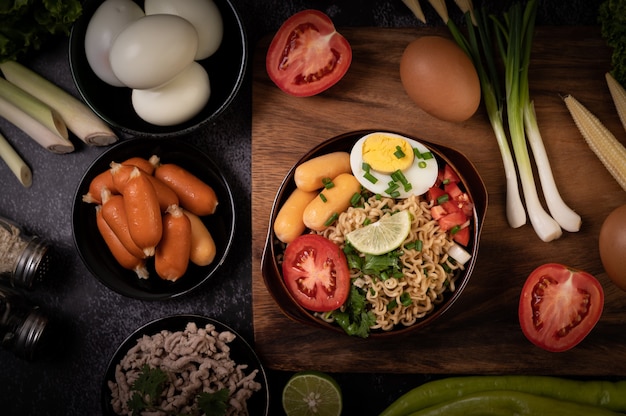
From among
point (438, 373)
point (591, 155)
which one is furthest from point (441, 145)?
point (438, 373)

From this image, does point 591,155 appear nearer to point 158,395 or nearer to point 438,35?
point 438,35

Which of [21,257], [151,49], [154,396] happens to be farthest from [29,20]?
[154,396]

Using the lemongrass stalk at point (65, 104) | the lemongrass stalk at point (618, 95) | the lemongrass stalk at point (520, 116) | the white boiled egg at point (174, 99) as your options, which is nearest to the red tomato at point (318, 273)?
the white boiled egg at point (174, 99)

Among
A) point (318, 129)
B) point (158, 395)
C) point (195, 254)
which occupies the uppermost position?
point (318, 129)

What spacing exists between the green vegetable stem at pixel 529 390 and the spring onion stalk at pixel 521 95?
46 cm

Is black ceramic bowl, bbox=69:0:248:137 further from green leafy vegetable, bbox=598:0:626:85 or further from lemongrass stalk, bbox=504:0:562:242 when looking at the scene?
green leafy vegetable, bbox=598:0:626:85

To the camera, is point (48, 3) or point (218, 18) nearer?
point (48, 3)

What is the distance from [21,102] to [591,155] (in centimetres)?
187

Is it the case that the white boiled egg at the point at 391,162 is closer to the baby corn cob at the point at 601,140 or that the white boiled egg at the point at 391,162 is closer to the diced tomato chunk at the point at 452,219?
the diced tomato chunk at the point at 452,219

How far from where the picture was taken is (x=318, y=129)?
2037mm

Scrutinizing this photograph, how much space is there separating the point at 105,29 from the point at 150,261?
74 centimetres

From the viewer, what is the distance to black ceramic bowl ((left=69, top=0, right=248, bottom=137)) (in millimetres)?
1898

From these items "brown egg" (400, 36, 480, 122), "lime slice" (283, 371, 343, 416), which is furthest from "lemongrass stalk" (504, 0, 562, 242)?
"lime slice" (283, 371, 343, 416)

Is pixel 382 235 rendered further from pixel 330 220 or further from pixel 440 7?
pixel 440 7
